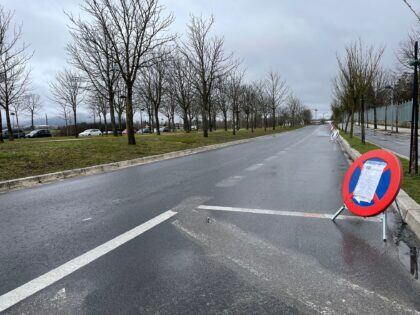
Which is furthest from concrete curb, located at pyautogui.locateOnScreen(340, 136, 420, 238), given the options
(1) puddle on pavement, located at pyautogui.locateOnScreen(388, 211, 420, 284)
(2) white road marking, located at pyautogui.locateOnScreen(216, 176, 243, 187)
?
(2) white road marking, located at pyautogui.locateOnScreen(216, 176, 243, 187)

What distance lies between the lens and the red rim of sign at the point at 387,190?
4.00m

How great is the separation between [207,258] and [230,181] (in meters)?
4.77

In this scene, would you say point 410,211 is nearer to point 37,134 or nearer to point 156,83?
point 156,83

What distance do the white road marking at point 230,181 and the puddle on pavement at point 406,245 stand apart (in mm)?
3726

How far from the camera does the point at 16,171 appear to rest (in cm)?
980

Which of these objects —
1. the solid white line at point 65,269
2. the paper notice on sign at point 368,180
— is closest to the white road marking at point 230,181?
the solid white line at point 65,269

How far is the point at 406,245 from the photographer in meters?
3.85

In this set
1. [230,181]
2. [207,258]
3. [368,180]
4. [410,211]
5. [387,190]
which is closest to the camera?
[207,258]

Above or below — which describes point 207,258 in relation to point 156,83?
below

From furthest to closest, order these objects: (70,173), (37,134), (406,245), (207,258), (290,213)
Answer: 1. (37,134)
2. (70,173)
3. (290,213)
4. (406,245)
5. (207,258)

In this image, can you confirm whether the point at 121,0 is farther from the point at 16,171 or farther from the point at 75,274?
the point at 75,274

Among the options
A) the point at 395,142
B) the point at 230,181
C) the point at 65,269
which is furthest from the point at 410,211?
the point at 395,142

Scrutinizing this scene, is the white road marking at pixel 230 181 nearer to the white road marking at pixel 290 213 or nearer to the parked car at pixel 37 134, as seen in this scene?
the white road marking at pixel 290 213

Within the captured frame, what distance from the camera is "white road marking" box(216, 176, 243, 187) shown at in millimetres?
7688
